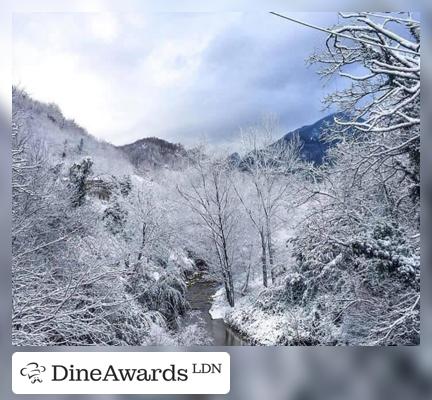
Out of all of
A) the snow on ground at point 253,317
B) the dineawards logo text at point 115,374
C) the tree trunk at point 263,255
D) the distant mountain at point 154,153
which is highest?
the distant mountain at point 154,153

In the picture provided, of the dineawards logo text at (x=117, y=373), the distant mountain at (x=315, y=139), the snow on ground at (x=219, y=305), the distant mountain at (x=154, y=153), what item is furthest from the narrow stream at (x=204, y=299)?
the distant mountain at (x=315, y=139)

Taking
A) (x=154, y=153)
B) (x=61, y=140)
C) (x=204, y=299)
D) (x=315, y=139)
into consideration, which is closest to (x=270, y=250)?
(x=204, y=299)

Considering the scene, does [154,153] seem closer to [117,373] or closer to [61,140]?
[61,140]

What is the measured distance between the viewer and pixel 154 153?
8.45 ft

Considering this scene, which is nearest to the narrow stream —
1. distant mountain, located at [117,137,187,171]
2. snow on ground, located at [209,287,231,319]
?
snow on ground, located at [209,287,231,319]

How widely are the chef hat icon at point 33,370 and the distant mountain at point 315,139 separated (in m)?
1.97

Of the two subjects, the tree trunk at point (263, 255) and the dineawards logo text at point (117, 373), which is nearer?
the dineawards logo text at point (117, 373)

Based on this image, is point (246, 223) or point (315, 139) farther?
point (246, 223)

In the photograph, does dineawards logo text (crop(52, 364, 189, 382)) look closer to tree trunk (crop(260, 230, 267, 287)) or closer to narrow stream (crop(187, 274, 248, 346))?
narrow stream (crop(187, 274, 248, 346))

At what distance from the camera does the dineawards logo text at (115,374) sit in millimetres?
1859

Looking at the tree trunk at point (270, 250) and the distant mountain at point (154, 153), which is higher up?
the distant mountain at point (154, 153)

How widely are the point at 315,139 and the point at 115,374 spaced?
1860 mm

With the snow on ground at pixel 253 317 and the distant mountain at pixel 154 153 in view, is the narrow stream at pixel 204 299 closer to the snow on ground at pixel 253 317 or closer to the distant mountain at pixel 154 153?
the snow on ground at pixel 253 317

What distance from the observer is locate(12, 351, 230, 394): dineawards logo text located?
1844 millimetres
